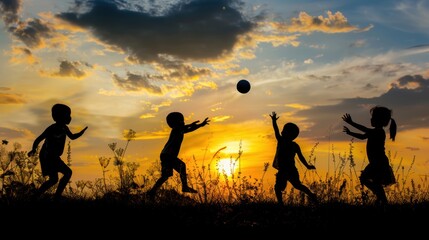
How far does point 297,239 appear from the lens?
5887mm

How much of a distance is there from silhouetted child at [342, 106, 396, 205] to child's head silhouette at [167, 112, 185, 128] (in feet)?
12.1

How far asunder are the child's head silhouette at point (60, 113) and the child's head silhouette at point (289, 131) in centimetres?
474

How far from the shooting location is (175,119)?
35.7 ft

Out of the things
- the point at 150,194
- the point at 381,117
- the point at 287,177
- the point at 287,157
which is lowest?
the point at 150,194

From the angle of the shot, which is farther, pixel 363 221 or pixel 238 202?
pixel 238 202

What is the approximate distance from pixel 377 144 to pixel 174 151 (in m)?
4.51

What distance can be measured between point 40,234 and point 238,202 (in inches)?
159

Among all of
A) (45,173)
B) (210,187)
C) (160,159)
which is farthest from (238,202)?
(45,173)

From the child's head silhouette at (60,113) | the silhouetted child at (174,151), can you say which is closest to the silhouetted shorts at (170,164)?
the silhouetted child at (174,151)

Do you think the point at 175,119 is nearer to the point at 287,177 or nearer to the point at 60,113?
the point at 60,113

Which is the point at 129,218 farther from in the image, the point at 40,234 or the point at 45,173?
the point at 45,173

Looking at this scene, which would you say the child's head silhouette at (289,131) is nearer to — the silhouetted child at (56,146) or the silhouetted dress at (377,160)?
the silhouetted dress at (377,160)

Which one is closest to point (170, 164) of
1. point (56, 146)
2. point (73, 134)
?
point (73, 134)

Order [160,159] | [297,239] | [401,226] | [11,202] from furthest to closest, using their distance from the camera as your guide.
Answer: [160,159] → [11,202] → [401,226] → [297,239]
